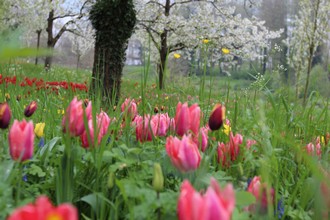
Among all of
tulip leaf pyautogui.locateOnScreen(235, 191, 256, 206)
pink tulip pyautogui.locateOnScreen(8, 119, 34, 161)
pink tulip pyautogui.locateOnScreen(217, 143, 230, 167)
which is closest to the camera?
tulip leaf pyautogui.locateOnScreen(235, 191, 256, 206)

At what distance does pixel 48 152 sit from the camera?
1.21 m

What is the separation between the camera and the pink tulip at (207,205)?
49 centimetres

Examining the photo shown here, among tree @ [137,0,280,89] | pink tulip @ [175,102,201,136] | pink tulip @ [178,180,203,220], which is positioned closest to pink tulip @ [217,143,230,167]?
pink tulip @ [175,102,201,136]

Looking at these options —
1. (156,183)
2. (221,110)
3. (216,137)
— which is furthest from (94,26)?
(156,183)

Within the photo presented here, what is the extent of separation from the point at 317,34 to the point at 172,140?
1269 centimetres

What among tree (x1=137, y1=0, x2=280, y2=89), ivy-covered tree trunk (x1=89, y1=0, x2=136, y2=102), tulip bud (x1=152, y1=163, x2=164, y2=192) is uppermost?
tree (x1=137, y1=0, x2=280, y2=89)

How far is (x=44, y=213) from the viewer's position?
17.2 inches

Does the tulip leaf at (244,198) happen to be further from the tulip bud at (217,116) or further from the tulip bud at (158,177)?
the tulip bud at (217,116)

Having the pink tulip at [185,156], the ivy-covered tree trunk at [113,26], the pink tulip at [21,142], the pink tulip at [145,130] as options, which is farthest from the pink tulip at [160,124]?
the ivy-covered tree trunk at [113,26]

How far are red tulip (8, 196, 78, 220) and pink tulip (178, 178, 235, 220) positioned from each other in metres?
0.16

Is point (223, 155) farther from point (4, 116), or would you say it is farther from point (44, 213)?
point (44, 213)

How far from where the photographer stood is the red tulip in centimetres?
43

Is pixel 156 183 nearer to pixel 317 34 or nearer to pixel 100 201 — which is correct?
pixel 100 201

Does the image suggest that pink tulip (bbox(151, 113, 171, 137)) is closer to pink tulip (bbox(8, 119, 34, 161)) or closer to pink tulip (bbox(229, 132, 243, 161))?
pink tulip (bbox(229, 132, 243, 161))
